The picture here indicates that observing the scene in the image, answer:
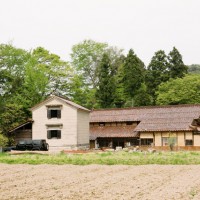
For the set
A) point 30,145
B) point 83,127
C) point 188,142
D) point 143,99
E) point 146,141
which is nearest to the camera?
point 30,145

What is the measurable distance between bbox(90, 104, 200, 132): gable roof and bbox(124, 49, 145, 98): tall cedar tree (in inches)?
366

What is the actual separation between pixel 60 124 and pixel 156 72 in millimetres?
20488

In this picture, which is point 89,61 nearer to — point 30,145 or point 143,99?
point 143,99

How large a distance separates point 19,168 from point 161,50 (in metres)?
40.4

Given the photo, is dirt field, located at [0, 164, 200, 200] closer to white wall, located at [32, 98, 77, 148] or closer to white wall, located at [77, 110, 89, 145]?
white wall, located at [32, 98, 77, 148]

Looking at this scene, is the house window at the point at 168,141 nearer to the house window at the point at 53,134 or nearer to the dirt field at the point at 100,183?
the house window at the point at 53,134

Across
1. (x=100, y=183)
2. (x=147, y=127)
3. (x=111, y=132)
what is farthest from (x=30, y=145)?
(x=100, y=183)

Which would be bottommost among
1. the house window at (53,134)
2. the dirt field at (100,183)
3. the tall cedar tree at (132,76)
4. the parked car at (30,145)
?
the dirt field at (100,183)

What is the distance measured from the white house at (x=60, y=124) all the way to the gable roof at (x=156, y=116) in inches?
220

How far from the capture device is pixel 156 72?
2277 inches

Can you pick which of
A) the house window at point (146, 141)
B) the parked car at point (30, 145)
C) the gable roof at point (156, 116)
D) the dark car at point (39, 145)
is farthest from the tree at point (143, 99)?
the parked car at point (30, 145)

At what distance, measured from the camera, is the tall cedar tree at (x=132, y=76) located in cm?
5775

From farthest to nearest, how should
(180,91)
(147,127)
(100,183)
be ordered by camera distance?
(180,91) → (147,127) → (100,183)

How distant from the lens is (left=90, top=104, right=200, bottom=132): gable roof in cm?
4196
